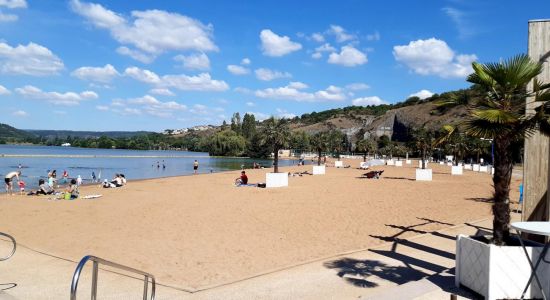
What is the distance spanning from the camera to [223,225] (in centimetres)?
1244

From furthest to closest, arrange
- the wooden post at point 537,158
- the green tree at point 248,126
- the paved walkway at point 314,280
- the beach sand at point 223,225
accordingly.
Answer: the green tree at point 248,126, the beach sand at point 223,225, the wooden post at point 537,158, the paved walkway at point 314,280

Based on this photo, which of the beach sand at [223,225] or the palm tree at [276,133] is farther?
the palm tree at [276,133]

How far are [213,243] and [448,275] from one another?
552 centimetres

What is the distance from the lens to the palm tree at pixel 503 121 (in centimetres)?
552

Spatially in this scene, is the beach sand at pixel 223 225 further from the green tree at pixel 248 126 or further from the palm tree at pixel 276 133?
the green tree at pixel 248 126

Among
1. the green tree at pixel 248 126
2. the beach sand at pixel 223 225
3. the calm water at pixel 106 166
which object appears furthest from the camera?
the green tree at pixel 248 126

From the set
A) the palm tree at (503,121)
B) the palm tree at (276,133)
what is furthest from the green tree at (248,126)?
the palm tree at (503,121)

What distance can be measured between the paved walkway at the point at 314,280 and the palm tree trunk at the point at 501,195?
0.91 m

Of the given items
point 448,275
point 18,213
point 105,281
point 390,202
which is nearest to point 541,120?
point 448,275

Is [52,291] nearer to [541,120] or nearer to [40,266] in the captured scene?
[40,266]

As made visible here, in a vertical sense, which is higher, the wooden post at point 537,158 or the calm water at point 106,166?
the wooden post at point 537,158

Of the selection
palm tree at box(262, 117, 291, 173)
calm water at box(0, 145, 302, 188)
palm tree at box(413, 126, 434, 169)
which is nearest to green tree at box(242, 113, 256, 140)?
calm water at box(0, 145, 302, 188)

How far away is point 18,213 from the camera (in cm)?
1591

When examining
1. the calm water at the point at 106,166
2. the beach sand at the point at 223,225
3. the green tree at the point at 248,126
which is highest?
the green tree at the point at 248,126
